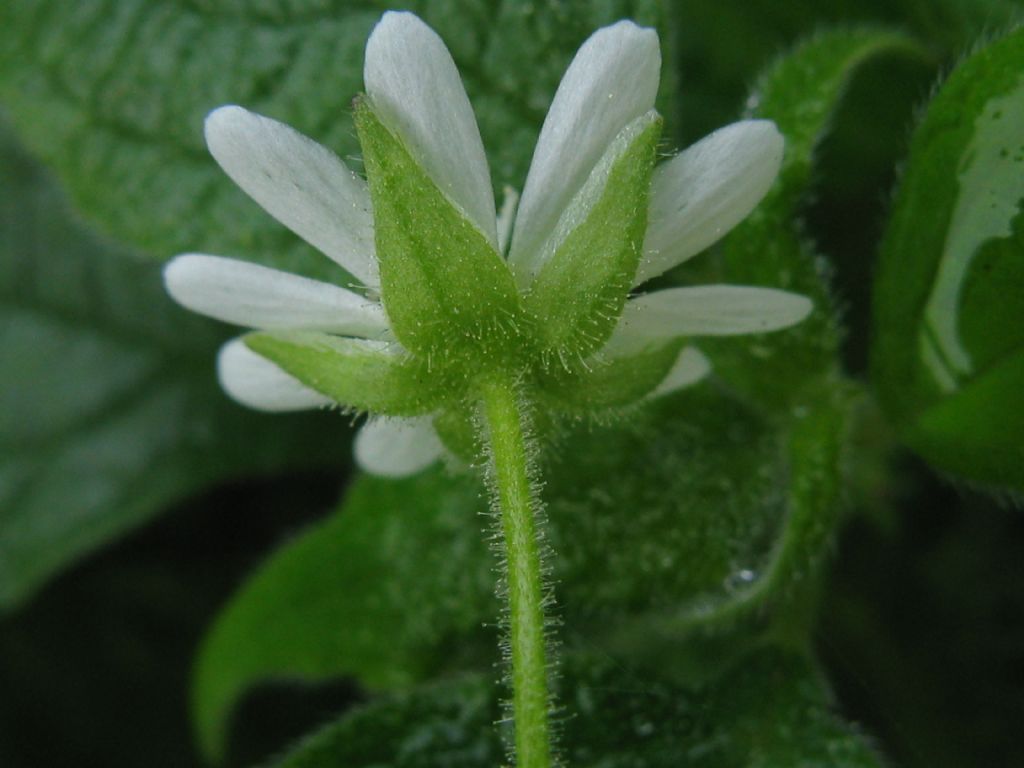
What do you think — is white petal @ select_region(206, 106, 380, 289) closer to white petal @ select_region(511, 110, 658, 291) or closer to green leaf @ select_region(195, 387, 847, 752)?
white petal @ select_region(511, 110, 658, 291)

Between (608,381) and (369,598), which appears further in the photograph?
(369,598)

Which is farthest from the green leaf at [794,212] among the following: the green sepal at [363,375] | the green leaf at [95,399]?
the green leaf at [95,399]

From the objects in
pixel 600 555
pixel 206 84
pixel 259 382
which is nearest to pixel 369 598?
Result: pixel 600 555

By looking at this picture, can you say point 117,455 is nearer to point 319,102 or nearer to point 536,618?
point 319,102

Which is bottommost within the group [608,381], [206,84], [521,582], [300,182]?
[521,582]

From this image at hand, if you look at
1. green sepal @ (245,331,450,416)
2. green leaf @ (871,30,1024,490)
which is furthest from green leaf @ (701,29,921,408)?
green sepal @ (245,331,450,416)

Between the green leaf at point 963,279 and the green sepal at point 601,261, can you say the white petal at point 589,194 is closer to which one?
the green sepal at point 601,261

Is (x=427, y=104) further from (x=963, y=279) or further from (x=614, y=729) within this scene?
(x=614, y=729)
